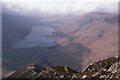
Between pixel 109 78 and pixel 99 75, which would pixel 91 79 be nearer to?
pixel 99 75

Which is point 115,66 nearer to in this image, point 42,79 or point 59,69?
point 42,79

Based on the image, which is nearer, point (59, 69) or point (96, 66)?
point (96, 66)

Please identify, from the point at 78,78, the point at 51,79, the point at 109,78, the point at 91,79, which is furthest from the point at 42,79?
the point at 109,78

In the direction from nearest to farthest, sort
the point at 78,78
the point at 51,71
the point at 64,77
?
the point at 78,78
the point at 64,77
the point at 51,71

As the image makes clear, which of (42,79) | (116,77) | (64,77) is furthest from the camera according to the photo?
(42,79)

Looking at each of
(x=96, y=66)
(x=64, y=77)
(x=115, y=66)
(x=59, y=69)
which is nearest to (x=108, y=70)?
(x=115, y=66)

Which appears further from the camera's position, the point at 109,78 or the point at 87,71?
the point at 87,71

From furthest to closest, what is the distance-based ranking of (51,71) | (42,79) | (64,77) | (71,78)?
(51,71), (42,79), (64,77), (71,78)

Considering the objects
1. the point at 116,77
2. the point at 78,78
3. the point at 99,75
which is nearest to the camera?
the point at 116,77
